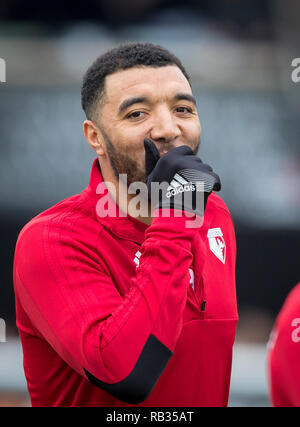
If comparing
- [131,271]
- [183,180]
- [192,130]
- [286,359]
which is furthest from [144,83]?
[286,359]

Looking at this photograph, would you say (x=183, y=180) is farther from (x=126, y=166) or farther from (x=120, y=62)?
(x=120, y=62)

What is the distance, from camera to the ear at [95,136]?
1.55 metres

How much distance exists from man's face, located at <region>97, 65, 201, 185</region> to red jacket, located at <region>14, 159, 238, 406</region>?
0.43ft

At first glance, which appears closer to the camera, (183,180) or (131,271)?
(183,180)

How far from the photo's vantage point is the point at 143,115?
144cm

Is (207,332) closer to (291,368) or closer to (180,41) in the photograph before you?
(291,368)

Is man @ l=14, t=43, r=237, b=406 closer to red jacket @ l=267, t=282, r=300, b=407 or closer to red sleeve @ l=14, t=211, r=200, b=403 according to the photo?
red sleeve @ l=14, t=211, r=200, b=403

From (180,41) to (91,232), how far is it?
348cm

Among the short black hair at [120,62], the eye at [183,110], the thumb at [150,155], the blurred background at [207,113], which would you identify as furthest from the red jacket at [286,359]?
the blurred background at [207,113]

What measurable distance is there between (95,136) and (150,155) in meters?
0.24

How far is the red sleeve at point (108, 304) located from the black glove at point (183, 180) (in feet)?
0.15
